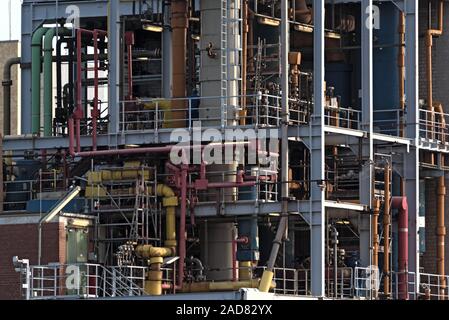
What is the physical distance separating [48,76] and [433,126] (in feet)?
42.9

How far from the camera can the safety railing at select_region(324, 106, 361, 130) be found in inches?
3118

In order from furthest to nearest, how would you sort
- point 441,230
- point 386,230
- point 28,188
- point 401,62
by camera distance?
1. point 441,230
2. point 401,62
3. point 28,188
4. point 386,230

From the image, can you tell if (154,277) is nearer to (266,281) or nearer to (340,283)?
(266,281)

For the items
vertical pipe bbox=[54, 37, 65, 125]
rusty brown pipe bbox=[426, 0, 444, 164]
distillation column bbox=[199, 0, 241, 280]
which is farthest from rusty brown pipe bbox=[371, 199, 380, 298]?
vertical pipe bbox=[54, 37, 65, 125]

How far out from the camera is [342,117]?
8306 centimetres

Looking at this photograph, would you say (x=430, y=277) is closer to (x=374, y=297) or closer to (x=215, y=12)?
(x=374, y=297)

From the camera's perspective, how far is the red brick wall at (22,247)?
75.1 m

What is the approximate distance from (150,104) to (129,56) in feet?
6.36

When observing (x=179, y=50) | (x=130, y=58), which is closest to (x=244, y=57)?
(x=179, y=50)

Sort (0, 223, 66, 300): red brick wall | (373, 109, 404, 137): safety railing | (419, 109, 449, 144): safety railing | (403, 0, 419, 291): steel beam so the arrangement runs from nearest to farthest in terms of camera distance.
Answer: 1. (0, 223, 66, 300): red brick wall
2. (403, 0, 419, 291): steel beam
3. (373, 109, 404, 137): safety railing
4. (419, 109, 449, 144): safety railing

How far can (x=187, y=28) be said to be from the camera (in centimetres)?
8006

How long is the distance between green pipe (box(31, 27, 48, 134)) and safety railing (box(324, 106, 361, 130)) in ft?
33.9

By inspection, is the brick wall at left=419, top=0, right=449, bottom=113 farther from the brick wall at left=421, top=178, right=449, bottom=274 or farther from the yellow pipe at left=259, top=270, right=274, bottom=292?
the yellow pipe at left=259, top=270, right=274, bottom=292

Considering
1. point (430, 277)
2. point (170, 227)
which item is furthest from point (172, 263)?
point (430, 277)
